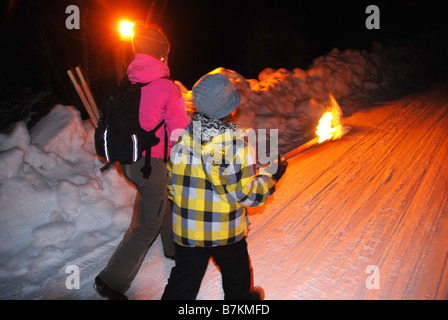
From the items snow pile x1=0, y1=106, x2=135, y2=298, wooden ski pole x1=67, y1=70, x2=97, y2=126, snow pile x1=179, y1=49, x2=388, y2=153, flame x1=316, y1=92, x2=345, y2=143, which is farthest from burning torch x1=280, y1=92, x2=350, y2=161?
wooden ski pole x1=67, y1=70, x2=97, y2=126

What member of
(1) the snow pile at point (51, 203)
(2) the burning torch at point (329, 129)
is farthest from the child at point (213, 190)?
(2) the burning torch at point (329, 129)

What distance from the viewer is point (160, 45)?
2248mm

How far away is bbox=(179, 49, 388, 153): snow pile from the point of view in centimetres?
573

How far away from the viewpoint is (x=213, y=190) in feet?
6.06

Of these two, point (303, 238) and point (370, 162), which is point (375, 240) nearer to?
point (303, 238)

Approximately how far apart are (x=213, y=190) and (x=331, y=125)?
187 inches

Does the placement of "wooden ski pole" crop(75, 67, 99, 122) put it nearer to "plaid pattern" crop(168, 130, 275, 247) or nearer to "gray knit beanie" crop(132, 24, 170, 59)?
"gray knit beanie" crop(132, 24, 170, 59)

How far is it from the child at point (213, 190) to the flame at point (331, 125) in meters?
3.72

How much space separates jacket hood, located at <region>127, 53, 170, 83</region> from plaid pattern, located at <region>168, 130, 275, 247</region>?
56 centimetres

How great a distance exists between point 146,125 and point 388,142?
4.21 meters

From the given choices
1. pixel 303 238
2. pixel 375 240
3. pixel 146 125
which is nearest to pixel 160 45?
pixel 146 125

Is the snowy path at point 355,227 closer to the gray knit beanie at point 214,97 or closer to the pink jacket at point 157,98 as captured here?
the pink jacket at point 157,98

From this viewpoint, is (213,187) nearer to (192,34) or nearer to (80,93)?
(80,93)

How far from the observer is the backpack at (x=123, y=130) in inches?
82.6
